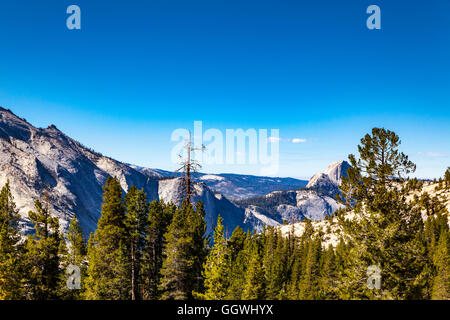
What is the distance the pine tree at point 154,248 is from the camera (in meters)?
30.8

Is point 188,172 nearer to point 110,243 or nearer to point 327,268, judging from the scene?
point 110,243

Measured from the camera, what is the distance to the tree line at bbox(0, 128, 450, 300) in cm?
1619

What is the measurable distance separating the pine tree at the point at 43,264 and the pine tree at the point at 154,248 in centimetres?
827

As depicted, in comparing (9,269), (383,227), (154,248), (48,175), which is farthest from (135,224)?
(48,175)

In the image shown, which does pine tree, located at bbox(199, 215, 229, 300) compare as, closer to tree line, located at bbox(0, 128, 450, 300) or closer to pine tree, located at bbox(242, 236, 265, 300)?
tree line, located at bbox(0, 128, 450, 300)

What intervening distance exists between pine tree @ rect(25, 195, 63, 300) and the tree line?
7 centimetres

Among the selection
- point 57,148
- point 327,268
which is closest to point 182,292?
point 327,268

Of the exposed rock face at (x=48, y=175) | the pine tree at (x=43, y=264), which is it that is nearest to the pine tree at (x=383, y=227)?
the pine tree at (x=43, y=264)

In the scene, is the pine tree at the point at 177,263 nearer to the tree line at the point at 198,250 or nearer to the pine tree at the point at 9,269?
the tree line at the point at 198,250

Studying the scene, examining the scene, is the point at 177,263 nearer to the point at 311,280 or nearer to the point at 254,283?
the point at 254,283

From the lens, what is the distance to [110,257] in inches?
1007

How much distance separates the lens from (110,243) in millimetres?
26281

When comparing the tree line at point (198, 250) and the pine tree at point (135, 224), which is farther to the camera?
the pine tree at point (135, 224)

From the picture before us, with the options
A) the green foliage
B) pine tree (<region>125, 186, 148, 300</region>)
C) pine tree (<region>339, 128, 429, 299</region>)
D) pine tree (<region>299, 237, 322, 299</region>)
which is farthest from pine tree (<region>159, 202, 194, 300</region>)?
pine tree (<region>299, 237, 322, 299</region>)
